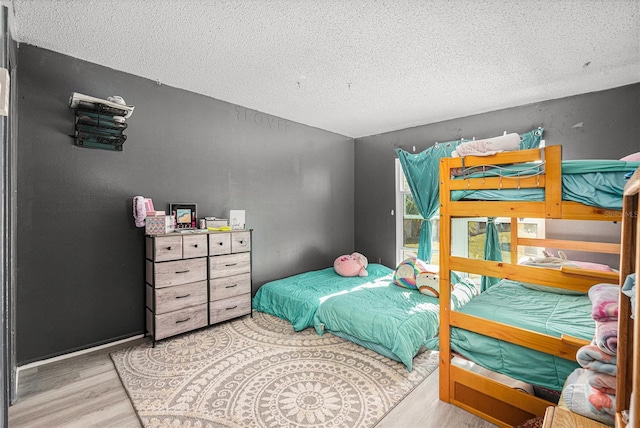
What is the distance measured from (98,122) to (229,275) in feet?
5.76

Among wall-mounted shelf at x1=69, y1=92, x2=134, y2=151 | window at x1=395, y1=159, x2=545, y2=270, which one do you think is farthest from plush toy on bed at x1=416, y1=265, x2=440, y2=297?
wall-mounted shelf at x1=69, y1=92, x2=134, y2=151

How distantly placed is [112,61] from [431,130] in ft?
12.0

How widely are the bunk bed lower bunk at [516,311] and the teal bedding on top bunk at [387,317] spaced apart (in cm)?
44

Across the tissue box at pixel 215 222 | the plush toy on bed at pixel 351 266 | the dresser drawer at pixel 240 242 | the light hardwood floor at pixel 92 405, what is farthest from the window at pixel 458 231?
the tissue box at pixel 215 222

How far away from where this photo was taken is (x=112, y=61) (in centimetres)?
247

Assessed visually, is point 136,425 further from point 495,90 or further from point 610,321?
point 495,90

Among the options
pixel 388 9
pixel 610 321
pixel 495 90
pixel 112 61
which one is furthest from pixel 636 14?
pixel 112 61

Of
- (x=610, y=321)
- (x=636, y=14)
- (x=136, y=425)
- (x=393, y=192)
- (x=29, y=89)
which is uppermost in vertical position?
(x=636, y=14)

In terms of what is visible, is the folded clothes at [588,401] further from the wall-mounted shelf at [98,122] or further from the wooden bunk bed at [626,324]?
the wall-mounted shelf at [98,122]

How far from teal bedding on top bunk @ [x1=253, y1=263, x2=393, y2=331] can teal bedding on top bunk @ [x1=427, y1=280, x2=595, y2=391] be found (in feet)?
4.83

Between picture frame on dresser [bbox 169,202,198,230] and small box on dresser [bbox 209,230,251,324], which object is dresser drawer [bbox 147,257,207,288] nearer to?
small box on dresser [bbox 209,230,251,324]

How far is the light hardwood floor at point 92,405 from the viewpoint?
1715mm

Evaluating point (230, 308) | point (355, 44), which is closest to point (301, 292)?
point (230, 308)

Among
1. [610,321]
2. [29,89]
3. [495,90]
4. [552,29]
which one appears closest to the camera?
[610,321]
